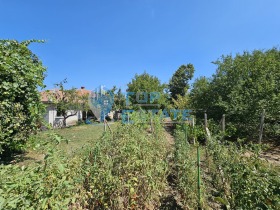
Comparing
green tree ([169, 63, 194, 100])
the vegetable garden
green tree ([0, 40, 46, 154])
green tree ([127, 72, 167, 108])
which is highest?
green tree ([169, 63, 194, 100])

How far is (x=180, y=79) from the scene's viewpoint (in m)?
40.8

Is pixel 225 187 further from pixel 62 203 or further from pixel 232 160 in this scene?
pixel 62 203

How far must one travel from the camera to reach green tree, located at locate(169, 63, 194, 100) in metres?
40.1

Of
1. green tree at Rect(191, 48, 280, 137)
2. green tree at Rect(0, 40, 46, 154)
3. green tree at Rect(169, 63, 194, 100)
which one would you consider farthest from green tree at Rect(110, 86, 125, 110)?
green tree at Rect(169, 63, 194, 100)

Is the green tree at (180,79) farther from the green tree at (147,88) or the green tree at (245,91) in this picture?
the green tree at (245,91)

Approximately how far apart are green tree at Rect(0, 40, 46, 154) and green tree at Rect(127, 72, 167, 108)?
15.0m

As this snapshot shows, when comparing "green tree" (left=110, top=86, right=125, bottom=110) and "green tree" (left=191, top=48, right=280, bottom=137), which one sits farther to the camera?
"green tree" (left=110, top=86, right=125, bottom=110)

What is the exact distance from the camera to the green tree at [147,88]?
20016mm

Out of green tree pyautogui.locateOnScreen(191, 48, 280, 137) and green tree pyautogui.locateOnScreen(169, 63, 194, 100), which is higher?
green tree pyautogui.locateOnScreen(169, 63, 194, 100)

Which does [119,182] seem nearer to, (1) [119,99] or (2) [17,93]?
(2) [17,93]

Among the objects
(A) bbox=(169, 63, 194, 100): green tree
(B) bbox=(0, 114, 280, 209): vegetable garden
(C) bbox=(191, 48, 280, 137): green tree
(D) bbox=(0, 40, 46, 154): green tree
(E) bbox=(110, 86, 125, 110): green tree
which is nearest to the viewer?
(B) bbox=(0, 114, 280, 209): vegetable garden

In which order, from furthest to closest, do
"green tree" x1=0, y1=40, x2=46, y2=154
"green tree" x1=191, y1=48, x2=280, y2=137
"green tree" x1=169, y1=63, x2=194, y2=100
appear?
"green tree" x1=169, y1=63, x2=194, y2=100
"green tree" x1=191, y1=48, x2=280, y2=137
"green tree" x1=0, y1=40, x2=46, y2=154

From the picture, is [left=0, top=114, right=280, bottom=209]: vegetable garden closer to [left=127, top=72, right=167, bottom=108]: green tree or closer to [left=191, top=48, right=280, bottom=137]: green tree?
[left=191, top=48, right=280, bottom=137]: green tree

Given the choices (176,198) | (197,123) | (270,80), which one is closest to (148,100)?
(197,123)
